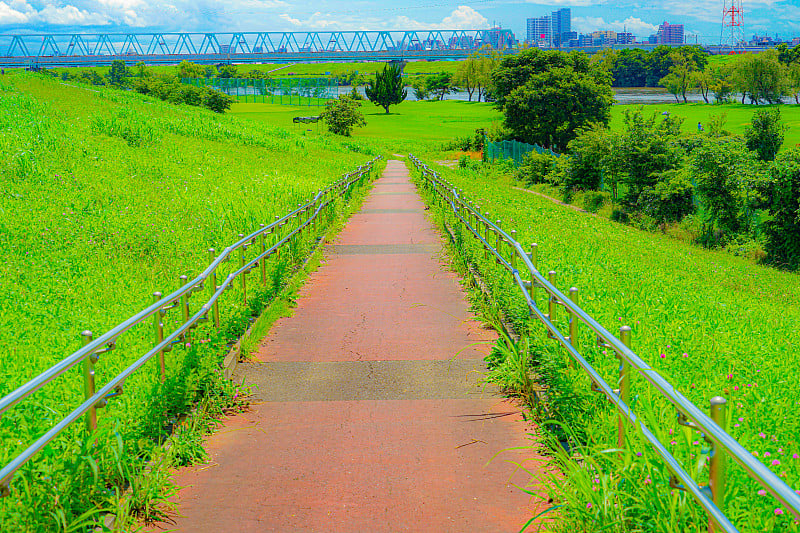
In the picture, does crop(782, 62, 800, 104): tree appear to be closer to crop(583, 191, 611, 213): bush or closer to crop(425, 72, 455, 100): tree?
crop(425, 72, 455, 100): tree

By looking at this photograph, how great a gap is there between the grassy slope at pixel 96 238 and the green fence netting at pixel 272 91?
342ft

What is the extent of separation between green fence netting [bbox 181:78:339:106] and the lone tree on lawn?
8693mm

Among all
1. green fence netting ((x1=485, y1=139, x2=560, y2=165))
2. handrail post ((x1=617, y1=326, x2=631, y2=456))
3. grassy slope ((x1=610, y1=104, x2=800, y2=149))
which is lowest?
grassy slope ((x1=610, y1=104, x2=800, y2=149))

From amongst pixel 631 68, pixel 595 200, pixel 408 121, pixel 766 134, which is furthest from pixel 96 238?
pixel 631 68

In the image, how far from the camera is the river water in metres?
120

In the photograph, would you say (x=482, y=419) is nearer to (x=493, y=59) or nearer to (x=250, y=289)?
(x=250, y=289)

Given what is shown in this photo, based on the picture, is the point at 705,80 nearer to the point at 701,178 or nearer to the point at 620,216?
the point at 620,216

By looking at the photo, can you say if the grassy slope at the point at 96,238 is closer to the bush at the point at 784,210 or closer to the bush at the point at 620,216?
the bush at the point at 620,216

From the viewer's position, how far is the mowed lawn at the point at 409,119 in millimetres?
76750

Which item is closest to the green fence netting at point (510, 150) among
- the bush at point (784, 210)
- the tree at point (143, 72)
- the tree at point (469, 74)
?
the bush at point (784, 210)

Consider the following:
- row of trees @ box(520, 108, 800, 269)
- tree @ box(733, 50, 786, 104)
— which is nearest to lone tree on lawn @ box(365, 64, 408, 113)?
tree @ box(733, 50, 786, 104)

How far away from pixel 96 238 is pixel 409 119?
9512 centimetres

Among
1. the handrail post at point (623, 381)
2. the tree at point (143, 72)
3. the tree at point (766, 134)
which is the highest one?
the tree at point (143, 72)

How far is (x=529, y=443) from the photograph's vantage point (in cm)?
496
